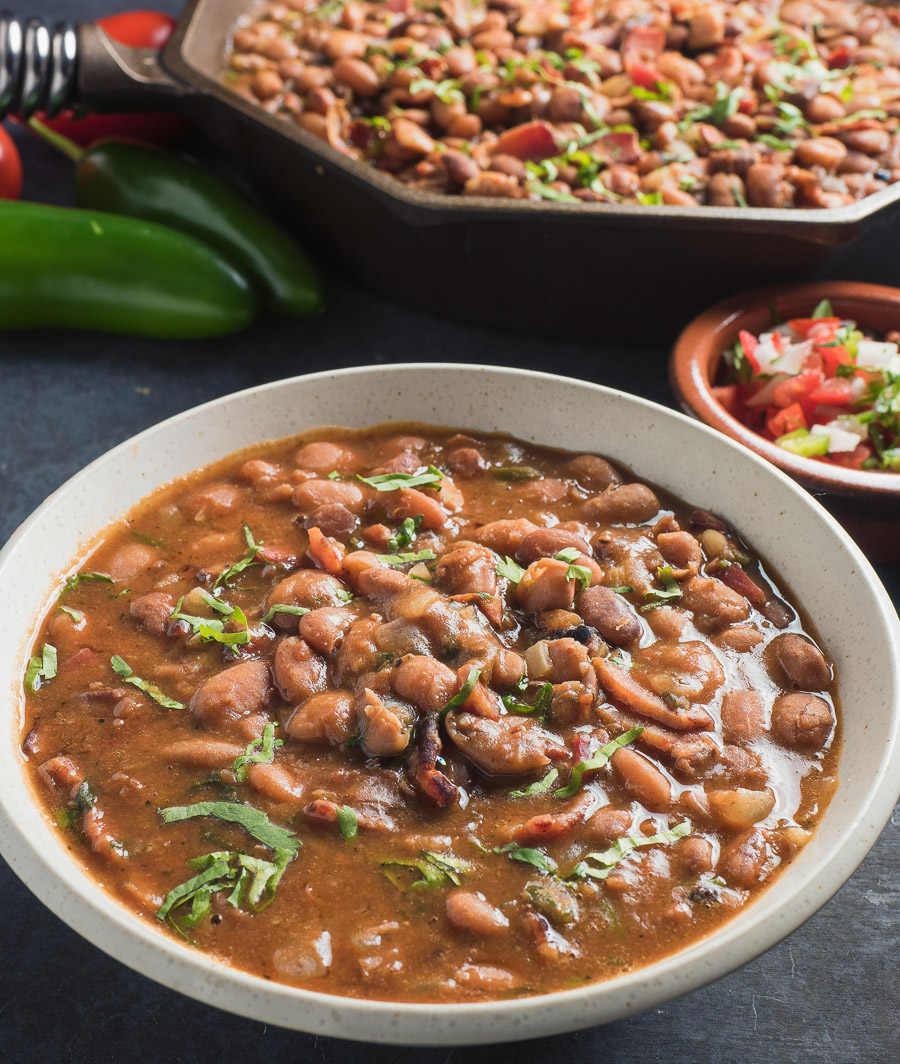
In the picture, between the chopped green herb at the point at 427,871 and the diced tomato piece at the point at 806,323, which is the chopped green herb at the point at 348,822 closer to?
the chopped green herb at the point at 427,871

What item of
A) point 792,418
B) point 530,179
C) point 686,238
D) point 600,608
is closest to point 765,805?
point 600,608

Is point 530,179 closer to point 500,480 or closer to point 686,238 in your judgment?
point 686,238

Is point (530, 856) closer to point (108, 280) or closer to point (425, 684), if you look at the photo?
point (425, 684)

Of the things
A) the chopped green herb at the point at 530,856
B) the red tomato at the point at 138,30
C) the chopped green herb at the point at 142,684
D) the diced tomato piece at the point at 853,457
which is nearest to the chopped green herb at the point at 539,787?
the chopped green herb at the point at 530,856

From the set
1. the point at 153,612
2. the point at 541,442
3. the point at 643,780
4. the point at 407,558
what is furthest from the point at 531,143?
Result: the point at 643,780

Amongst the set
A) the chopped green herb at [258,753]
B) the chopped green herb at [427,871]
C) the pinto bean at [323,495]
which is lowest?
the chopped green herb at [258,753]

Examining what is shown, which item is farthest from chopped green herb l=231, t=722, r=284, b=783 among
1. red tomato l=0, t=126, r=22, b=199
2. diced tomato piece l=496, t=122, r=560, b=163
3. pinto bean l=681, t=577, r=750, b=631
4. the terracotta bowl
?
red tomato l=0, t=126, r=22, b=199

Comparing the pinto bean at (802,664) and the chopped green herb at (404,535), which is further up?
the pinto bean at (802,664)
